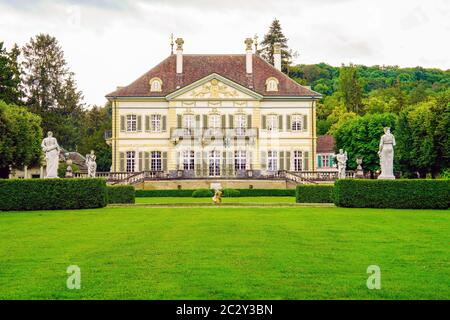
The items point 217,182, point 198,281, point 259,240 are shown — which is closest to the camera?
point 198,281

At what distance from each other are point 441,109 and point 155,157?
21499 millimetres

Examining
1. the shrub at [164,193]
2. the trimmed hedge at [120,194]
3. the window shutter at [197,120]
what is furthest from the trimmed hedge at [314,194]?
the window shutter at [197,120]

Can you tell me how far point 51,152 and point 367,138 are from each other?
3520cm

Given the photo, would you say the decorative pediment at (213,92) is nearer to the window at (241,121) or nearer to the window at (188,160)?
the window at (241,121)

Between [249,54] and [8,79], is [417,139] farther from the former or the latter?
[8,79]

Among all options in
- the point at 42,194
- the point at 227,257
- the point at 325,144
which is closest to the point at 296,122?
the point at 325,144

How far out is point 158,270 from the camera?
31.1 feet

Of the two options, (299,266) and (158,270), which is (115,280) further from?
(299,266)

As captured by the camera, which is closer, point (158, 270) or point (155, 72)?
point (158, 270)

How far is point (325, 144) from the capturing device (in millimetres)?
71000

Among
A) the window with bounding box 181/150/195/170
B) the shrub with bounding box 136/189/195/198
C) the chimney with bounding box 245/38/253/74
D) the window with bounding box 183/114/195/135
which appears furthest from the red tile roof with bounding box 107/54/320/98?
the shrub with bounding box 136/189/195/198

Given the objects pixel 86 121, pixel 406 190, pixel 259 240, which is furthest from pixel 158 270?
pixel 86 121

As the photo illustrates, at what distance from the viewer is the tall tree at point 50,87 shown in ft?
183

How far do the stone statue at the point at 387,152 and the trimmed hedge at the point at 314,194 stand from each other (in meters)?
2.86
